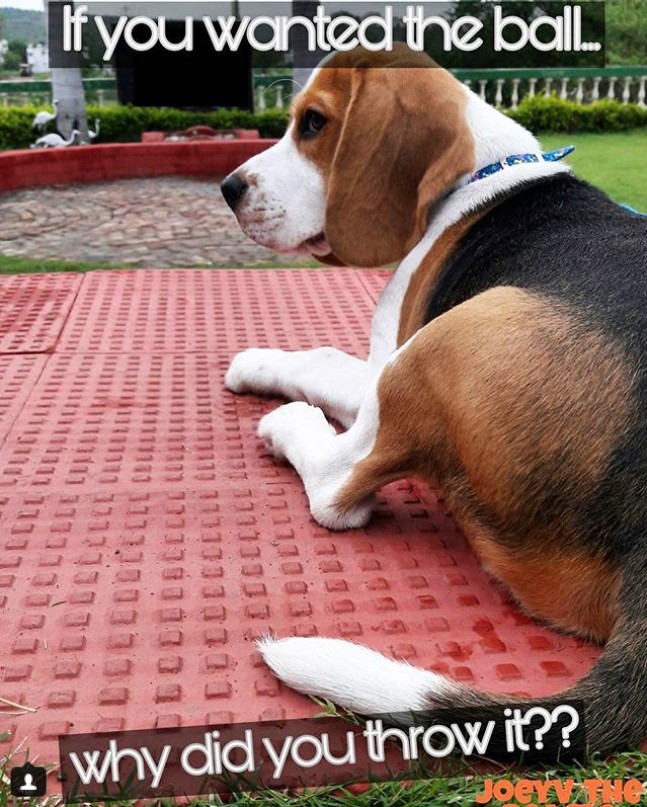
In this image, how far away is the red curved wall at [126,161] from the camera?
10086 millimetres

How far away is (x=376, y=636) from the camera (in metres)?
2.02

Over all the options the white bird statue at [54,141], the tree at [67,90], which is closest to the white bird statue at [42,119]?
the tree at [67,90]

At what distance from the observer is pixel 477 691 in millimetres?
1686

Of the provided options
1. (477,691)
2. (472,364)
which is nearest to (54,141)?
(472,364)

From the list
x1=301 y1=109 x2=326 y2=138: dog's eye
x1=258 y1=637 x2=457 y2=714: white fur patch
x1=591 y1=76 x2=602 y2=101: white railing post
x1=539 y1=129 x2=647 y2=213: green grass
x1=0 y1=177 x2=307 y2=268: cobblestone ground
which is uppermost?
x1=301 y1=109 x2=326 y2=138: dog's eye

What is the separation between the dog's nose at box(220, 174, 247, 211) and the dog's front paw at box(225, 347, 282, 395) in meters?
0.64

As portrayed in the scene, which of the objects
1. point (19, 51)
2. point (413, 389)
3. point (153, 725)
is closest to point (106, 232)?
point (413, 389)

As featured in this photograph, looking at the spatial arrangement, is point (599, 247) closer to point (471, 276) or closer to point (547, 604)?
point (471, 276)

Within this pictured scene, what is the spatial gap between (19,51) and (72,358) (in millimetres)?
17058

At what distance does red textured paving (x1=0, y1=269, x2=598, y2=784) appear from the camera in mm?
1862

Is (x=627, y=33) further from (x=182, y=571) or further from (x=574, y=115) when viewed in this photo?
(x=182, y=571)

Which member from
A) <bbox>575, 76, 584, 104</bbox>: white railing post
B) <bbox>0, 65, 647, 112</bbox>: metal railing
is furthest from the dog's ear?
<bbox>575, 76, 584, 104</bbox>: white railing post

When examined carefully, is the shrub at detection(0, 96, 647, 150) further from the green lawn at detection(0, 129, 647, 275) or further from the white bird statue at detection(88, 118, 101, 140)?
the green lawn at detection(0, 129, 647, 275)

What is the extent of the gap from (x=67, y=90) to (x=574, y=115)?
7.86 m
